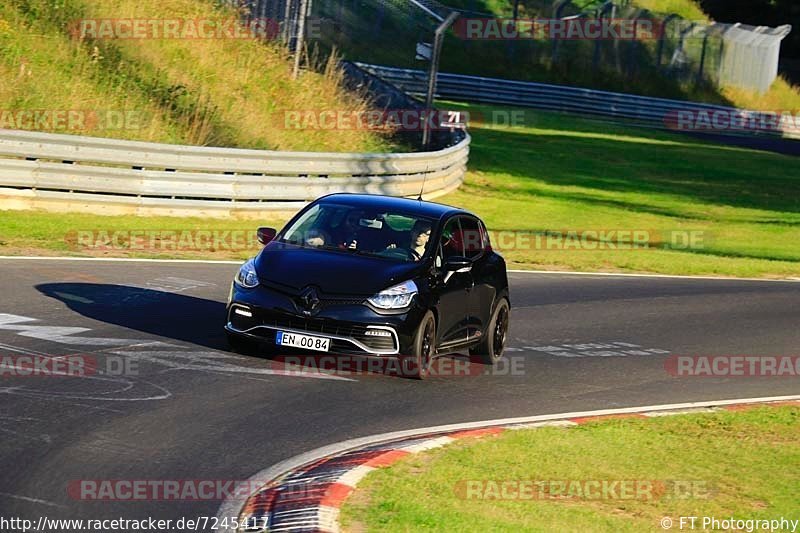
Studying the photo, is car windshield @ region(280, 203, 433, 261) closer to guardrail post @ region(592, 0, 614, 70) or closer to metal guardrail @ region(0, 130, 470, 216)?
metal guardrail @ region(0, 130, 470, 216)

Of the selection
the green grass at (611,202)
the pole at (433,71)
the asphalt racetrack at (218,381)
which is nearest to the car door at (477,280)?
the asphalt racetrack at (218,381)

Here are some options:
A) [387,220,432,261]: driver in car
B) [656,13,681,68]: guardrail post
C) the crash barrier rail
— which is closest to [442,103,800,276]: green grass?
the crash barrier rail

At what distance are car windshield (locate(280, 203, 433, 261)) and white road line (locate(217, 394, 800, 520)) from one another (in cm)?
220

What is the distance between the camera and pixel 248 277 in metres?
12.0

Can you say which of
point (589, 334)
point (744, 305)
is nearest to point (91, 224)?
point (589, 334)

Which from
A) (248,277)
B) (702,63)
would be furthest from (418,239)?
(702,63)

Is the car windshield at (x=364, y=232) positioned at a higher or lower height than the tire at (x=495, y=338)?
higher

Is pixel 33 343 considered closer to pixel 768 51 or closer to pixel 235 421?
pixel 235 421

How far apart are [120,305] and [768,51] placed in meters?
59.4

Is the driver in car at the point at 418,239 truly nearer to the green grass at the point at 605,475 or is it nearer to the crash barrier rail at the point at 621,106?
the green grass at the point at 605,475

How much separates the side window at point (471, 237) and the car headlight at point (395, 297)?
1647 millimetres

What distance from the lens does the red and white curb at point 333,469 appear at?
7.43 meters

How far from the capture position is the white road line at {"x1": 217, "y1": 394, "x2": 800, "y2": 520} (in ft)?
26.0

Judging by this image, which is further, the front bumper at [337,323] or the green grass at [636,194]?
the green grass at [636,194]
